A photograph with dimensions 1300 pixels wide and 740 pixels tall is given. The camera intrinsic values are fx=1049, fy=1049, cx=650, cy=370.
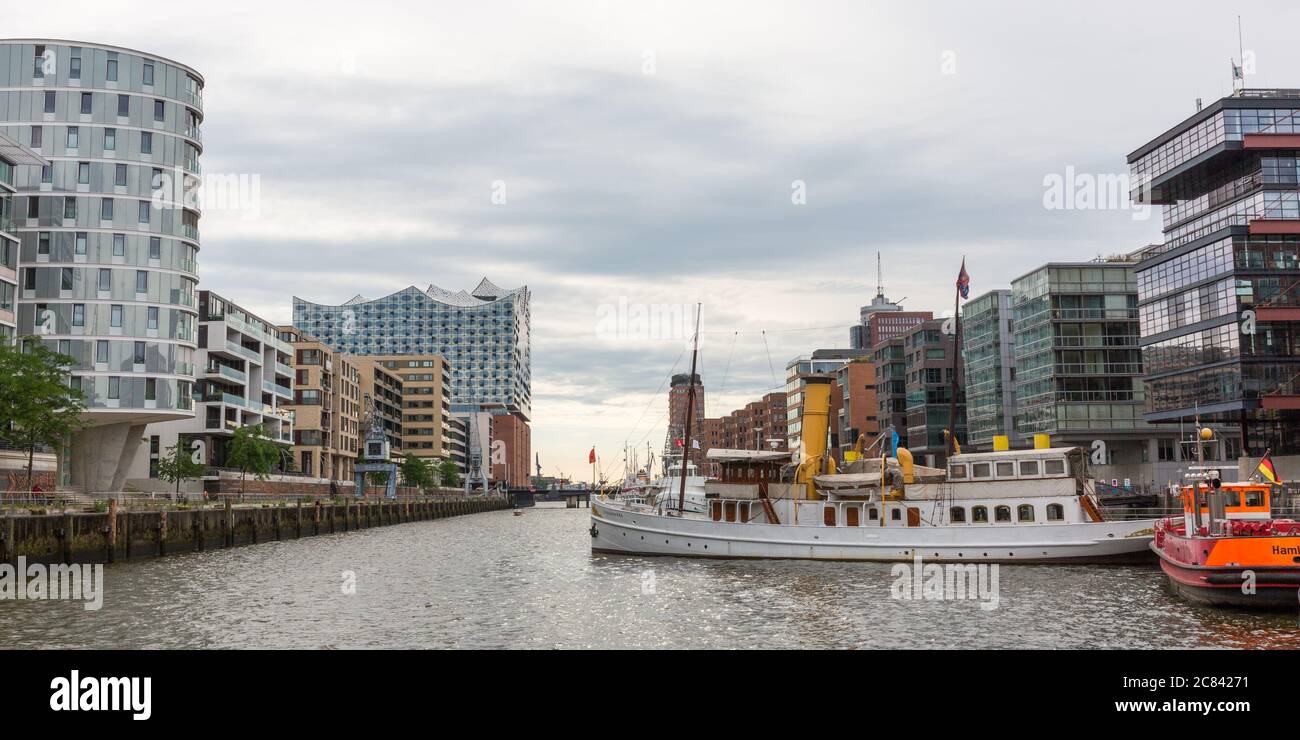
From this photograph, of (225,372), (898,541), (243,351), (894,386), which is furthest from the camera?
(894,386)

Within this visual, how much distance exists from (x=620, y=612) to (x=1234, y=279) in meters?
69.3

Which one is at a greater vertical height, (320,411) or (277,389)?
(277,389)

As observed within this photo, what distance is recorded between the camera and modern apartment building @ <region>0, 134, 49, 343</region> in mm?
77938

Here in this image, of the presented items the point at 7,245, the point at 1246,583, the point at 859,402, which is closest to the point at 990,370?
the point at 859,402

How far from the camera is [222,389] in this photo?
405ft

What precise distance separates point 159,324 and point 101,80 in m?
21.5

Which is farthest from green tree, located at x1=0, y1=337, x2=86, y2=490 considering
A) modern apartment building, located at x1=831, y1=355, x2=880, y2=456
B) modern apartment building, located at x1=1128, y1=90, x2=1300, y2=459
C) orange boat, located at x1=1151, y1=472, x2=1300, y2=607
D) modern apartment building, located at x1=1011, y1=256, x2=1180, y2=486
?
modern apartment building, located at x1=831, y1=355, x2=880, y2=456

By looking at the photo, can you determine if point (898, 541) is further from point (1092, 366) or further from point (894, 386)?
point (894, 386)

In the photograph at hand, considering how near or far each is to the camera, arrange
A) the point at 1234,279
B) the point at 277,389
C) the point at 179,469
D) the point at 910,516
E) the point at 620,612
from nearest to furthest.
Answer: the point at 620,612 → the point at 910,516 → the point at 1234,279 → the point at 179,469 → the point at 277,389

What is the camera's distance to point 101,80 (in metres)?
90.9
